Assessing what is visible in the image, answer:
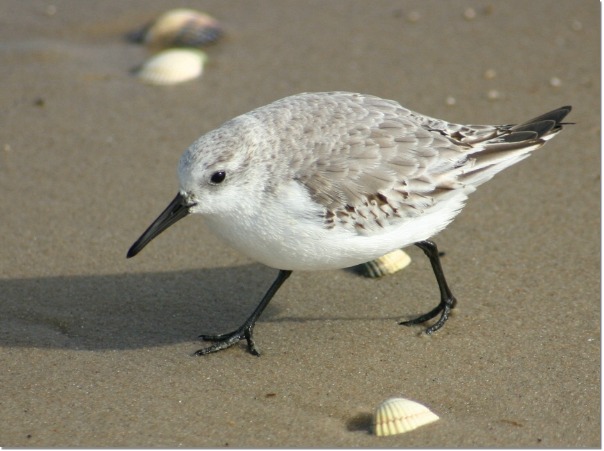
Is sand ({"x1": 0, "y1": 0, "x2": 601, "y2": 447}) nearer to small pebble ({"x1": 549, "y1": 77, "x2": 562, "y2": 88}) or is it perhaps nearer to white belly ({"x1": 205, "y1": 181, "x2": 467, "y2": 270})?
small pebble ({"x1": 549, "y1": 77, "x2": 562, "y2": 88})

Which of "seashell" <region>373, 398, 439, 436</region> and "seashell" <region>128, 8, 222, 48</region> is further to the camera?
"seashell" <region>128, 8, 222, 48</region>

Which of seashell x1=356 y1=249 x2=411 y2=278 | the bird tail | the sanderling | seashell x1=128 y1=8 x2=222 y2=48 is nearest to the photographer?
the sanderling

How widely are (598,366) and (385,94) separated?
308 cm

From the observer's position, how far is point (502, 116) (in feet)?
22.4

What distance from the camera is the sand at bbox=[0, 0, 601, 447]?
4.34 metres

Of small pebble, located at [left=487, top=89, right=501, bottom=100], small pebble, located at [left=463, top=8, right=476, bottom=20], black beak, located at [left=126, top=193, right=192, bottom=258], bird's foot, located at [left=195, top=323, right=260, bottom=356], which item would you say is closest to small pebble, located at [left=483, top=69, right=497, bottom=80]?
small pebble, located at [left=487, top=89, right=501, bottom=100]

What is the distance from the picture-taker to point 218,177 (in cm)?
443

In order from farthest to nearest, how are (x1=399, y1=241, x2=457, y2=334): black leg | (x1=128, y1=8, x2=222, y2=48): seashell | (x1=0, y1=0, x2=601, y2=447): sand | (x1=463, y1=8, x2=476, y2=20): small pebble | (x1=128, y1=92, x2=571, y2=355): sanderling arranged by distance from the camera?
(x1=463, y1=8, x2=476, y2=20): small pebble → (x1=128, y1=8, x2=222, y2=48): seashell → (x1=399, y1=241, x2=457, y2=334): black leg → (x1=128, y1=92, x2=571, y2=355): sanderling → (x1=0, y1=0, x2=601, y2=447): sand

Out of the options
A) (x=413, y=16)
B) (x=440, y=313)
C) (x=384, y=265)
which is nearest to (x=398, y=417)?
(x=440, y=313)

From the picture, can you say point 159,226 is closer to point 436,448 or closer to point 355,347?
point 355,347

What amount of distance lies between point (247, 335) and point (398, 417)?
1.10 m

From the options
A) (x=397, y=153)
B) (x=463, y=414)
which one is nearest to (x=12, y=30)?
(x=397, y=153)

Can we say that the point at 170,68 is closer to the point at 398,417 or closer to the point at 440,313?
the point at 440,313

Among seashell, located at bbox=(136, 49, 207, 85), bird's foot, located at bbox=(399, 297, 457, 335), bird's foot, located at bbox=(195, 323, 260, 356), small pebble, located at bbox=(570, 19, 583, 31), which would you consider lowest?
bird's foot, located at bbox=(195, 323, 260, 356)
